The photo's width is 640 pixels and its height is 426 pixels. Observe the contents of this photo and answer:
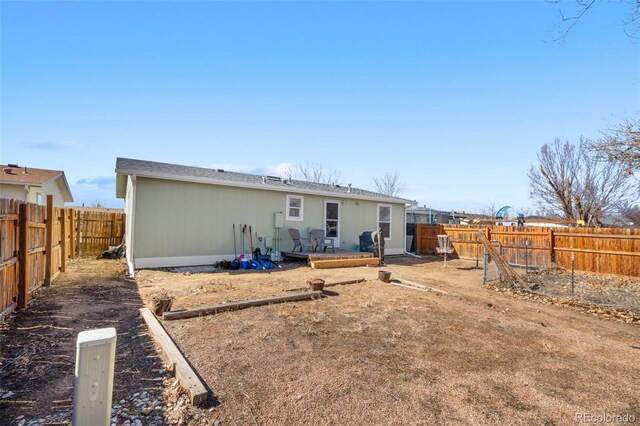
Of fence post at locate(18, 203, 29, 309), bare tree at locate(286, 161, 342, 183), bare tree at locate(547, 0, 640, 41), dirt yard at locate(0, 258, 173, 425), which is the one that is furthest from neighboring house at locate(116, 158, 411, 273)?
bare tree at locate(286, 161, 342, 183)

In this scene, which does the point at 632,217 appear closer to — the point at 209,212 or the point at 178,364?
the point at 209,212

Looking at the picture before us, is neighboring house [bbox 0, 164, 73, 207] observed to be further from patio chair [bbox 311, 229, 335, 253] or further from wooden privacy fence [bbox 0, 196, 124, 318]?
patio chair [bbox 311, 229, 335, 253]

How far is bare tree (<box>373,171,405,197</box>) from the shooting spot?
114 ft

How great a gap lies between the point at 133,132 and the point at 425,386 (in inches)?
510

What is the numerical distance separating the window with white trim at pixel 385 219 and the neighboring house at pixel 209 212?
47.7 inches

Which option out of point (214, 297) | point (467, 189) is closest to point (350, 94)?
point (214, 297)

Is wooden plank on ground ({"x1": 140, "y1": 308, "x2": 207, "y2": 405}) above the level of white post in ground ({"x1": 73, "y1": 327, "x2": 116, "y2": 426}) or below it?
below

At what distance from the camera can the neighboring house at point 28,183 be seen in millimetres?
13938

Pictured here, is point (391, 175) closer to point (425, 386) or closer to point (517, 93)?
point (517, 93)

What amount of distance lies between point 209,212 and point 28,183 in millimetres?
9990

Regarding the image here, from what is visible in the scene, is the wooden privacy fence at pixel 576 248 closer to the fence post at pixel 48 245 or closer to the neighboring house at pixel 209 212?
the neighboring house at pixel 209 212

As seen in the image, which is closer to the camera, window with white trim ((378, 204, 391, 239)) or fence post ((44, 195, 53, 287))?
fence post ((44, 195, 53, 287))

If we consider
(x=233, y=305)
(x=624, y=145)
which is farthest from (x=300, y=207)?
(x=624, y=145)

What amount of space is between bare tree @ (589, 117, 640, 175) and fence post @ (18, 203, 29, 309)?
922 cm
